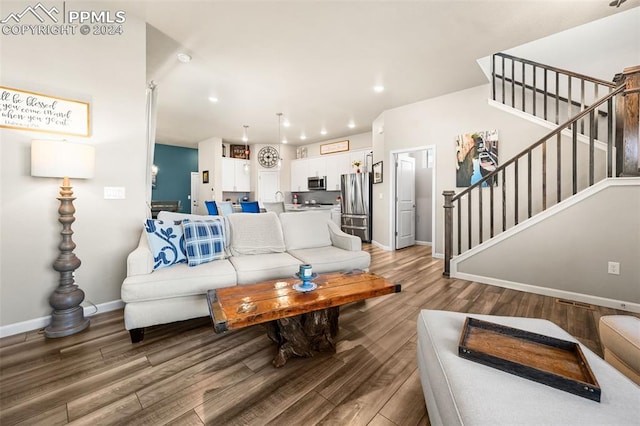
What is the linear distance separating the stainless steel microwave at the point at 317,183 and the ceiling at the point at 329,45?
2.53 m

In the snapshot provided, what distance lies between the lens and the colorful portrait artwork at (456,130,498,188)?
3922 mm

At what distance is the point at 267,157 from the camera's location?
7.59 m

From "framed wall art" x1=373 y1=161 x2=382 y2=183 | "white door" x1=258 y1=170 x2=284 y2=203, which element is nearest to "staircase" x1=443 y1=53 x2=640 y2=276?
"framed wall art" x1=373 y1=161 x2=382 y2=183

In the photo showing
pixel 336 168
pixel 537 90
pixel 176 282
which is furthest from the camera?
pixel 336 168

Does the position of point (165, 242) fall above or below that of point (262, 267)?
above

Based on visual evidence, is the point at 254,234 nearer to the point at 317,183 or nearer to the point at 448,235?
the point at 448,235

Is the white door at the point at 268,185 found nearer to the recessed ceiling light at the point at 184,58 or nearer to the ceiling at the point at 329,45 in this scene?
the ceiling at the point at 329,45

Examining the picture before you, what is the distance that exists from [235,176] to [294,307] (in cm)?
647

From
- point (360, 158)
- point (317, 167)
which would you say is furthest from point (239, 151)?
point (360, 158)

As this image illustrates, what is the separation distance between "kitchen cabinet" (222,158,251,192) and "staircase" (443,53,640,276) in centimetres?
562

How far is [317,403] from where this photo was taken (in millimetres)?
1344

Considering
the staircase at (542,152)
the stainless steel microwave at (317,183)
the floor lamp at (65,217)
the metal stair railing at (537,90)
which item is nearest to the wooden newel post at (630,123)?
the staircase at (542,152)

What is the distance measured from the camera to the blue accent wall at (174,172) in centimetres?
762

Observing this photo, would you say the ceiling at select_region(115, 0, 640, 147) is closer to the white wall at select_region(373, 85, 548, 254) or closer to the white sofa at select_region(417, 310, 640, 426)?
the white wall at select_region(373, 85, 548, 254)
